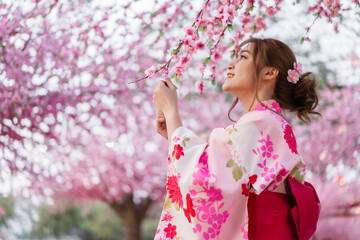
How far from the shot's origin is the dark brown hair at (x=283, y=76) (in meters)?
2.10

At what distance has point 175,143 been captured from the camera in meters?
1.80

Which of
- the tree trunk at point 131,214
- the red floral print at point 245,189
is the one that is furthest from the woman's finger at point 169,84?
the tree trunk at point 131,214

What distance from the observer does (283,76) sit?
212 centimetres

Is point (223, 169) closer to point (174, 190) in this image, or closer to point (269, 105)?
point (174, 190)

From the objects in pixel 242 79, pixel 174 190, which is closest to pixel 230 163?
pixel 174 190

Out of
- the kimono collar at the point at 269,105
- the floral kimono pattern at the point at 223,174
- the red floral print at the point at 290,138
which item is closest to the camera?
the floral kimono pattern at the point at 223,174

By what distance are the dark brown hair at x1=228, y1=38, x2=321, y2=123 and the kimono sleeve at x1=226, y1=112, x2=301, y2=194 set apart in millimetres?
271

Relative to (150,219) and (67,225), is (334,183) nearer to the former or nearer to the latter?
(67,225)

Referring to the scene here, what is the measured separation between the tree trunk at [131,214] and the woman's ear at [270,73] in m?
9.12

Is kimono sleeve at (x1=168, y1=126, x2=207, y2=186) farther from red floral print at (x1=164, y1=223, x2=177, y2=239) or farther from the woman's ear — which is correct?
the woman's ear

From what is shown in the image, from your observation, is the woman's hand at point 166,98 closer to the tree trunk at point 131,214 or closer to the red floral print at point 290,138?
the red floral print at point 290,138

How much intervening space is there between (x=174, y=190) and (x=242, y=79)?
0.68 metres

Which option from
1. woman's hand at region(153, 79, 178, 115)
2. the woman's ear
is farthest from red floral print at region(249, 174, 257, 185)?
the woman's ear

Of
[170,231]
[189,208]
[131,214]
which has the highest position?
[189,208]
